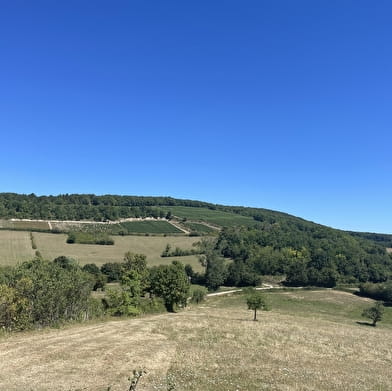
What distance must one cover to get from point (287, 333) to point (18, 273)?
44.7 metres

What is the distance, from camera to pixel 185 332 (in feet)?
150

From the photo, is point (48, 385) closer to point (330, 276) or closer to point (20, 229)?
point (330, 276)

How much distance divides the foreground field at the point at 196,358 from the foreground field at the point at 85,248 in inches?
3412

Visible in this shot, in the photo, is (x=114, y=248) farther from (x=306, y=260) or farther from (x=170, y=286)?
(x=306, y=260)

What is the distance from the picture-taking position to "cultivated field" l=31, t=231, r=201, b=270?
453 ft

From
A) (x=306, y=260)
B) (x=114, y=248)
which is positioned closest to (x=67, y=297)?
(x=114, y=248)

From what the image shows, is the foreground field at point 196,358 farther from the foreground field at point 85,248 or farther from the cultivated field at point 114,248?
the cultivated field at point 114,248

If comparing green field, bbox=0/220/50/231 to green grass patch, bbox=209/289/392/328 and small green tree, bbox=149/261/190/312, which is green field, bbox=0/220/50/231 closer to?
green grass patch, bbox=209/289/392/328

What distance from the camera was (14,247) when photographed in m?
139

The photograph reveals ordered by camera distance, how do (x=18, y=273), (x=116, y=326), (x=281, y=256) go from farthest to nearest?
1. (x=281, y=256)
2. (x=18, y=273)
3. (x=116, y=326)

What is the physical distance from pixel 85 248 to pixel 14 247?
28.3m

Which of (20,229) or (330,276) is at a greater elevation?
(20,229)

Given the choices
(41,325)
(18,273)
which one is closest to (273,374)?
(41,325)

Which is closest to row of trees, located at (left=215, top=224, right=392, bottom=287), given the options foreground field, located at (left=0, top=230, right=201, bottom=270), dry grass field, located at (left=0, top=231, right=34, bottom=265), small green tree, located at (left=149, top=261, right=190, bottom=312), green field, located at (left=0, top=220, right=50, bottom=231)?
foreground field, located at (left=0, top=230, right=201, bottom=270)
